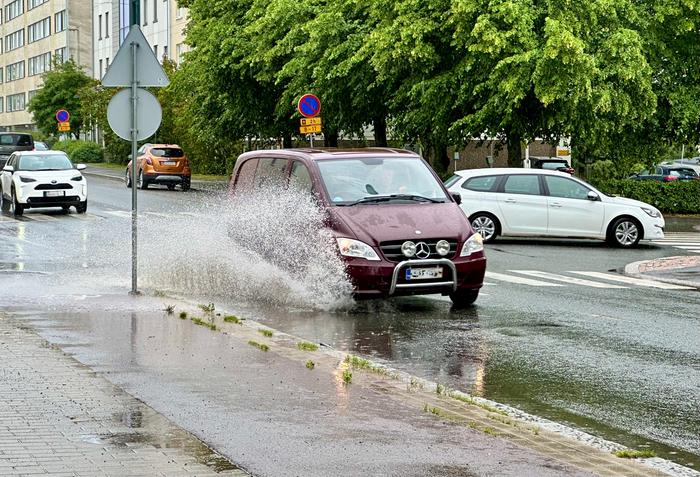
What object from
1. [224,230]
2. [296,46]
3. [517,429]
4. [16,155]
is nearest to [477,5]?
[296,46]

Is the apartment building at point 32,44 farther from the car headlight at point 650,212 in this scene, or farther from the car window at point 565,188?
the car headlight at point 650,212

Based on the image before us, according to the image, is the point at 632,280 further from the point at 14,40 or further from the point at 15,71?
the point at 14,40

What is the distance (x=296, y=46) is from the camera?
3950 cm

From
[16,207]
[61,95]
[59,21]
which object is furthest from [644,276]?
[59,21]

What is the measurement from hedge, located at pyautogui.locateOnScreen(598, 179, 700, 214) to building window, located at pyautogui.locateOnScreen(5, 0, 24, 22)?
104079 mm

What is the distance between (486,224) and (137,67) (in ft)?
38.5

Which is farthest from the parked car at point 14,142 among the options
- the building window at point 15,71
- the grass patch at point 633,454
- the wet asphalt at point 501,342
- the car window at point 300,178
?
the building window at point 15,71

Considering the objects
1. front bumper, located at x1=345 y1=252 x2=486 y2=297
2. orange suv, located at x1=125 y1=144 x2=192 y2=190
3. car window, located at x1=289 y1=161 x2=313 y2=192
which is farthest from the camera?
orange suv, located at x1=125 y1=144 x2=192 y2=190

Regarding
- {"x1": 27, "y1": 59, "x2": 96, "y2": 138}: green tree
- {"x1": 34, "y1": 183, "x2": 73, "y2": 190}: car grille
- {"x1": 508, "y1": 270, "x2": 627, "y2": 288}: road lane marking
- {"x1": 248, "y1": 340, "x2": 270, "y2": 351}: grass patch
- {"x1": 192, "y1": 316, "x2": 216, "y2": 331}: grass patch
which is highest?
{"x1": 27, "y1": 59, "x2": 96, "y2": 138}: green tree

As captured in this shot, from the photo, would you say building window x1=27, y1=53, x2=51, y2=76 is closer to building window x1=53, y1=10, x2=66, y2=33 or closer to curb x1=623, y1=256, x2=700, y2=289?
building window x1=53, y1=10, x2=66, y2=33

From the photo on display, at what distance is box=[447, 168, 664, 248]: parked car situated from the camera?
24.5 metres

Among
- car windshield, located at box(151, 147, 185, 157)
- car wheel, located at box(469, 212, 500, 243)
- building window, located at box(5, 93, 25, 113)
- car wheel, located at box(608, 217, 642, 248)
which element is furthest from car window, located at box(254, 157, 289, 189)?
building window, located at box(5, 93, 25, 113)

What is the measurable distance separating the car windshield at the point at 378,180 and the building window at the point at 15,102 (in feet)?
384

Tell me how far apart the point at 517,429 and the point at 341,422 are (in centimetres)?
102
